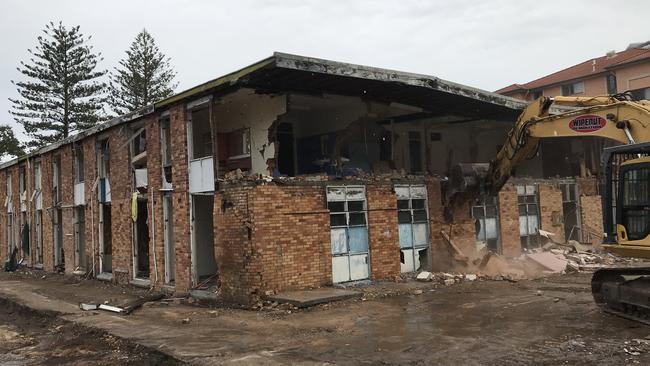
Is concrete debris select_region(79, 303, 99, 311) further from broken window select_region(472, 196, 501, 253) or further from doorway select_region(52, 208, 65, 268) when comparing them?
broken window select_region(472, 196, 501, 253)

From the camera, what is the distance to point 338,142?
16.5 meters

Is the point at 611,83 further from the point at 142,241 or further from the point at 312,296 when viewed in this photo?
the point at 312,296

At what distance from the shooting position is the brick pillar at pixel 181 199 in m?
13.8

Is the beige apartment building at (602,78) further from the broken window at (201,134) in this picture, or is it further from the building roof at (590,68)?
the broken window at (201,134)

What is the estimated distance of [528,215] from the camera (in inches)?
742

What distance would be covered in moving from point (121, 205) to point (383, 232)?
840 centimetres

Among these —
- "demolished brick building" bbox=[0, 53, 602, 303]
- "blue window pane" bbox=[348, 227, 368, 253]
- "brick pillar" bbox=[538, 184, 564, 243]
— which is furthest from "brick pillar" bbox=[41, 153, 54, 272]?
"brick pillar" bbox=[538, 184, 564, 243]

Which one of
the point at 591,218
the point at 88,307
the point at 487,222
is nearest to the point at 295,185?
the point at 88,307

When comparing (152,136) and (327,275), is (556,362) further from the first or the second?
(152,136)

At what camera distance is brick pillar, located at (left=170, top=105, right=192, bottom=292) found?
45.4ft

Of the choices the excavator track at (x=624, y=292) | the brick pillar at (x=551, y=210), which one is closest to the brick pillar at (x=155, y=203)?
the excavator track at (x=624, y=292)

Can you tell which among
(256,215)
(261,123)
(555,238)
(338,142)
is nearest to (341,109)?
(338,142)

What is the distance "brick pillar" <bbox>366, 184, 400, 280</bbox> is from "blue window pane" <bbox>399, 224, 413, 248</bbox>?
35 cm

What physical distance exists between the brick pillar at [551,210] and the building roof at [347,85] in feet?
12.0
